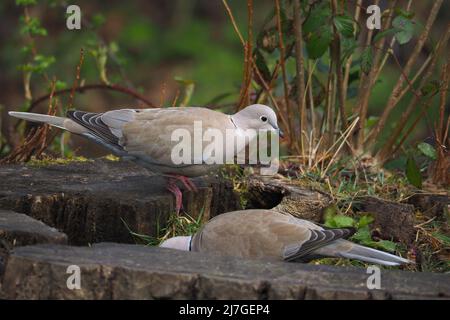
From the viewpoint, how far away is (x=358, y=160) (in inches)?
208

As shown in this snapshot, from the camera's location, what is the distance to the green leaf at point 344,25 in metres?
4.87

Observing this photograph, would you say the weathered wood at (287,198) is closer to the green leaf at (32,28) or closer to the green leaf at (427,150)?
the green leaf at (427,150)

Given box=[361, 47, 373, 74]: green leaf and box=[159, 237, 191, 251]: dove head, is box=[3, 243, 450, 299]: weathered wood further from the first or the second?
box=[361, 47, 373, 74]: green leaf

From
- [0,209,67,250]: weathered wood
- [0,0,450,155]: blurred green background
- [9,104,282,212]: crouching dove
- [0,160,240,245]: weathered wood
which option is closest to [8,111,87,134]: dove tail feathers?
[9,104,282,212]: crouching dove

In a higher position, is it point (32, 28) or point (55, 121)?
point (32, 28)

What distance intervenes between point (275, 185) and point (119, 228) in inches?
37.0

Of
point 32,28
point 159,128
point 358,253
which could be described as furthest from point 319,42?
point 32,28

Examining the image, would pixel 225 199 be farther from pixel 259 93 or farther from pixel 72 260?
pixel 72 260

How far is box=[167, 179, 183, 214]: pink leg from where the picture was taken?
4559 millimetres

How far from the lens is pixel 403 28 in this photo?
4.77 m

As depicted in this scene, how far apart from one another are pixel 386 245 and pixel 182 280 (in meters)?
1.41

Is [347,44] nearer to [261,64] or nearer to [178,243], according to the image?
[261,64]

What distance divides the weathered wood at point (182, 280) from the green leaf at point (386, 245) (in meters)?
0.91

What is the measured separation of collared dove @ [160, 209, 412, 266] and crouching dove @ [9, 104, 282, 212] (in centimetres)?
54
